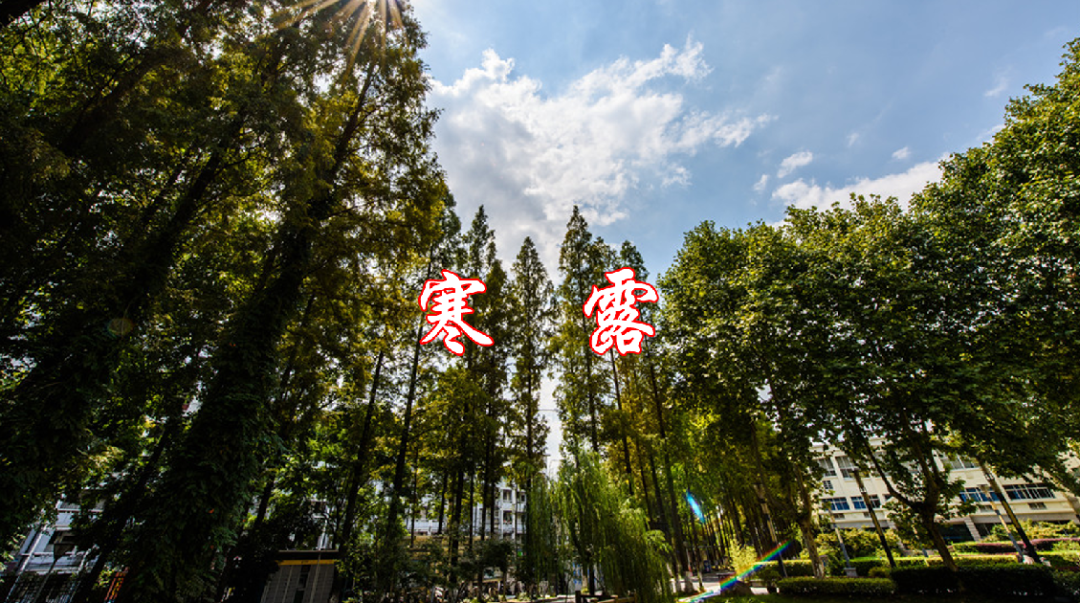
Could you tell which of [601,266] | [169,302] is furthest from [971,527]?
[169,302]

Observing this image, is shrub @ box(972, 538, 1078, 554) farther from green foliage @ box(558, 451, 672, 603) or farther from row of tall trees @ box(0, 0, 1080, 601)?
green foliage @ box(558, 451, 672, 603)

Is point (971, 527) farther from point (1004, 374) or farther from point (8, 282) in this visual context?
point (8, 282)

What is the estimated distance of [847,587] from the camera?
479 inches

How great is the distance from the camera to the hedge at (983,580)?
10203 mm

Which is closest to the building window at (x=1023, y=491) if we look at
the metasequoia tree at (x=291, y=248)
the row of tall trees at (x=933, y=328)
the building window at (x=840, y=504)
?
the building window at (x=840, y=504)

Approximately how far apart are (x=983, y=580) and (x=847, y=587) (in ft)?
11.0

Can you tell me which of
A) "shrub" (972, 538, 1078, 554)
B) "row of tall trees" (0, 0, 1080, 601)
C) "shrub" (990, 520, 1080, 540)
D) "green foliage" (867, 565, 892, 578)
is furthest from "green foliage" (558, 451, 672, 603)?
"shrub" (990, 520, 1080, 540)

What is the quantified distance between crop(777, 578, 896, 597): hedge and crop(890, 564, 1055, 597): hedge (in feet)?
2.11

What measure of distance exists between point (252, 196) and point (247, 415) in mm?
5847

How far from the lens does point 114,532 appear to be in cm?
1059

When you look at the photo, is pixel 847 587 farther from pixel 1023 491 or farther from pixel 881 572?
pixel 1023 491

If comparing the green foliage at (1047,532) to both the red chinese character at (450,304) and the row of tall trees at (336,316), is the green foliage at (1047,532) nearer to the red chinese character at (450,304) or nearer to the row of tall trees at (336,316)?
the row of tall trees at (336,316)

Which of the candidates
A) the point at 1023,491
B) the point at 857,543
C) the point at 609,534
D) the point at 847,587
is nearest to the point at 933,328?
the point at 847,587

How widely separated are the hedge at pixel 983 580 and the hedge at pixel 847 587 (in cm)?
64
